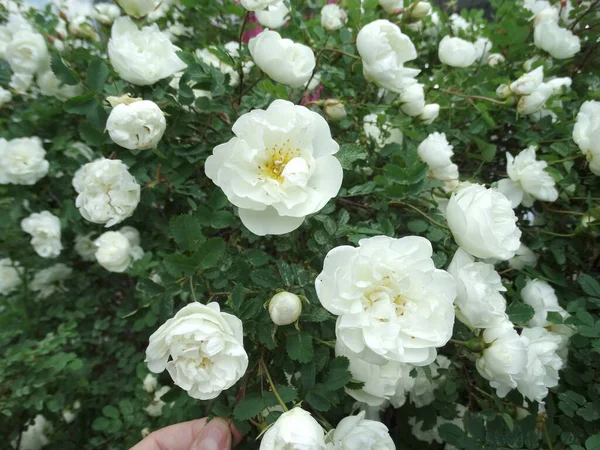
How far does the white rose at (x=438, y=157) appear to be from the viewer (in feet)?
2.80

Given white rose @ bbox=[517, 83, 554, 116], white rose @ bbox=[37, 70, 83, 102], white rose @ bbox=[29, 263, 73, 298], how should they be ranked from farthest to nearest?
white rose @ bbox=[29, 263, 73, 298], white rose @ bbox=[37, 70, 83, 102], white rose @ bbox=[517, 83, 554, 116]

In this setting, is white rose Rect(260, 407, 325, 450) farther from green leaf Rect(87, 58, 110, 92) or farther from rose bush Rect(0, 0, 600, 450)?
green leaf Rect(87, 58, 110, 92)

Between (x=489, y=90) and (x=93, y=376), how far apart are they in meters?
1.66

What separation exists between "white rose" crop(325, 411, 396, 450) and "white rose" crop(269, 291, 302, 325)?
20cm

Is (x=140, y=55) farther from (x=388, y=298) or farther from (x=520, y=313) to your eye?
(x=520, y=313)

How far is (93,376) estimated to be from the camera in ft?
4.80

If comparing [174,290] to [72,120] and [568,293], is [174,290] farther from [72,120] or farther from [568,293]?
[568,293]

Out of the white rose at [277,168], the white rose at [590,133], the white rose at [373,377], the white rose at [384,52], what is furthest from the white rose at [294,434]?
the white rose at [590,133]

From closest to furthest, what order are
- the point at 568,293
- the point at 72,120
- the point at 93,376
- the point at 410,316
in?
the point at 410,316 < the point at 568,293 < the point at 72,120 < the point at 93,376

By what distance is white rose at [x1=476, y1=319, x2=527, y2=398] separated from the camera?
646 mm

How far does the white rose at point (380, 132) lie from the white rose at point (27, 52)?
0.87 m

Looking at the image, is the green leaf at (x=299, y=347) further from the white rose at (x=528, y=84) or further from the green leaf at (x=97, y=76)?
the white rose at (x=528, y=84)

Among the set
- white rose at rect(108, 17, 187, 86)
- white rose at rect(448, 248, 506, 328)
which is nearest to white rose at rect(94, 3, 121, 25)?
white rose at rect(108, 17, 187, 86)

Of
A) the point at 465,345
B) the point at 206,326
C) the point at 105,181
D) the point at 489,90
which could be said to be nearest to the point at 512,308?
the point at 465,345
